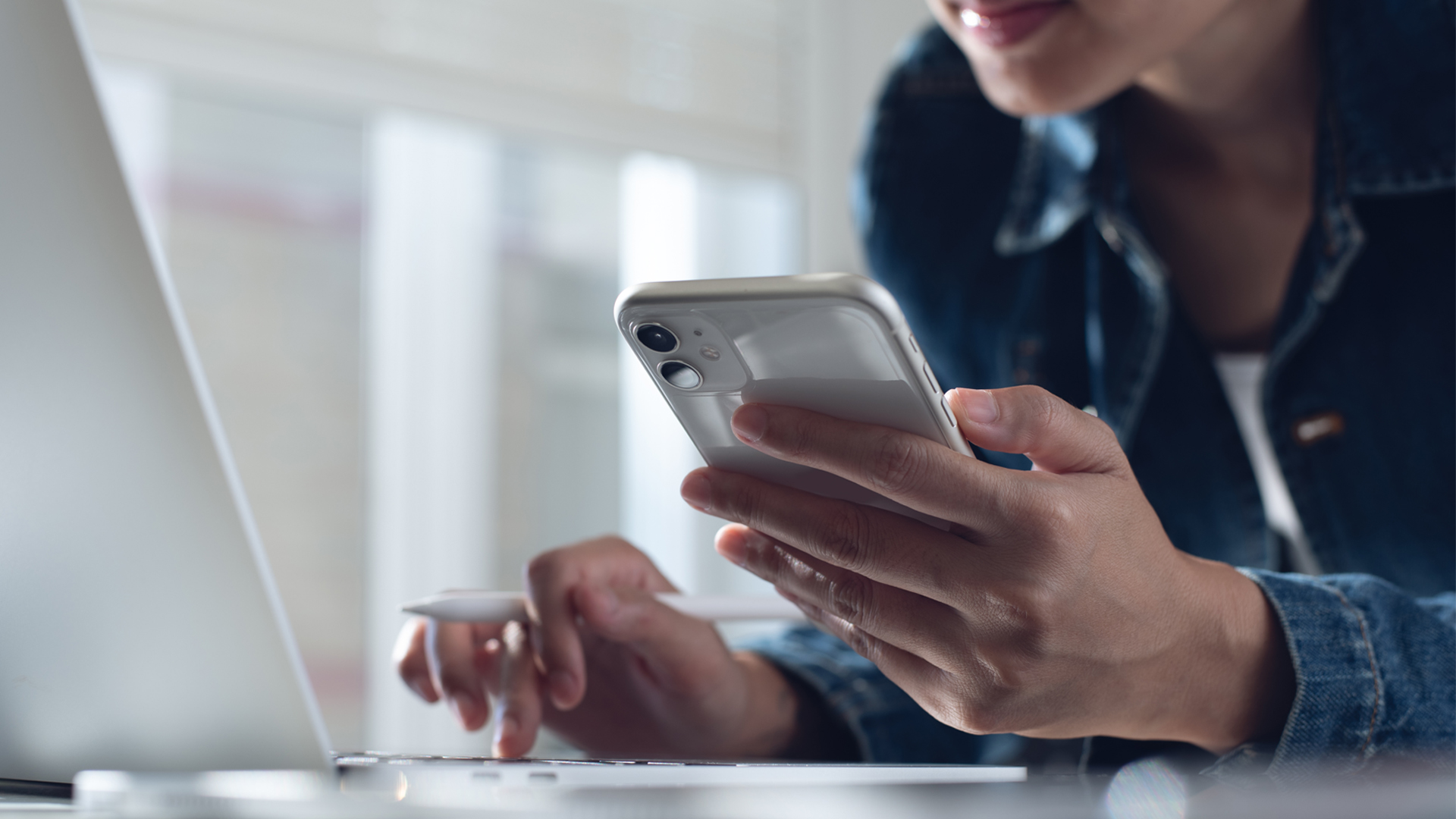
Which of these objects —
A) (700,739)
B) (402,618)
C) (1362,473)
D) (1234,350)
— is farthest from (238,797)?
(402,618)

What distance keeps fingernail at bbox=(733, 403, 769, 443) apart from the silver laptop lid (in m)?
0.16

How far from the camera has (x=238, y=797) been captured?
0.23m

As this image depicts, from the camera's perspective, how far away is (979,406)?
0.37 meters

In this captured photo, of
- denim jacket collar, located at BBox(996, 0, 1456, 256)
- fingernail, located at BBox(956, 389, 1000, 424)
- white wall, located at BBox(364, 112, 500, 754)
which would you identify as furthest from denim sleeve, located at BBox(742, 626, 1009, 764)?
white wall, located at BBox(364, 112, 500, 754)

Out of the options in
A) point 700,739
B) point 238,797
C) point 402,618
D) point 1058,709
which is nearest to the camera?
point 238,797

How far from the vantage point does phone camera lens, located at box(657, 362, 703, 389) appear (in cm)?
39

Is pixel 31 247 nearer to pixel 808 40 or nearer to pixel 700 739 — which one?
pixel 700 739

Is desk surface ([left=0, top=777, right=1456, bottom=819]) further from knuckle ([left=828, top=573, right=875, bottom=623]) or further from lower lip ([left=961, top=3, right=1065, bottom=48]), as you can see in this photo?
lower lip ([left=961, top=3, right=1065, bottom=48])

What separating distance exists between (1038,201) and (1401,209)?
0.93ft

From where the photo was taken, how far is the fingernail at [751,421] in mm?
380

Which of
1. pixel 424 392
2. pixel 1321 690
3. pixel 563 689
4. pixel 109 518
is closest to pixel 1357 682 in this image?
pixel 1321 690

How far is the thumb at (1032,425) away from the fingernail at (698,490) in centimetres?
11

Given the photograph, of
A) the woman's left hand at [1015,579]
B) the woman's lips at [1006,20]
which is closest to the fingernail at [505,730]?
the woman's left hand at [1015,579]

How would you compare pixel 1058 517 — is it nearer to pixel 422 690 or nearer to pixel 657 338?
pixel 657 338
